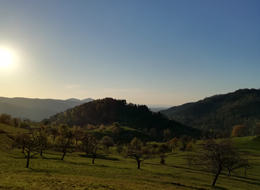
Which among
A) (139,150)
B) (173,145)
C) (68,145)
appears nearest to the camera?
(139,150)

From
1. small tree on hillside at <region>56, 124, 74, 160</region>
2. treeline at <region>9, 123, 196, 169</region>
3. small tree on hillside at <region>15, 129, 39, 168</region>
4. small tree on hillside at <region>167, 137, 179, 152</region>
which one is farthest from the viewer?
small tree on hillside at <region>167, 137, 179, 152</region>

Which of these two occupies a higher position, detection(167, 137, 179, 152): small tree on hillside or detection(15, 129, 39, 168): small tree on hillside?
detection(15, 129, 39, 168): small tree on hillside

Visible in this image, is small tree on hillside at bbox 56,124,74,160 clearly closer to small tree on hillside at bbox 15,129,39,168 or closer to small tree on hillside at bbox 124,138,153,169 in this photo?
small tree on hillside at bbox 15,129,39,168

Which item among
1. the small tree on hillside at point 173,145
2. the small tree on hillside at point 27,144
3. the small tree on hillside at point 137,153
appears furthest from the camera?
the small tree on hillside at point 173,145

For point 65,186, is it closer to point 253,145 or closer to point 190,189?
point 190,189

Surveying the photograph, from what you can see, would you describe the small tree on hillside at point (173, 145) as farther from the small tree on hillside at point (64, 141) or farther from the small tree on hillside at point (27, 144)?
the small tree on hillside at point (27, 144)

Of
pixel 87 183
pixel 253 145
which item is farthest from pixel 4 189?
pixel 253 145

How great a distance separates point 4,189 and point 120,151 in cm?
9206

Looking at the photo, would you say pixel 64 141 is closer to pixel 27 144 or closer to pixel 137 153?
pixel 27 144

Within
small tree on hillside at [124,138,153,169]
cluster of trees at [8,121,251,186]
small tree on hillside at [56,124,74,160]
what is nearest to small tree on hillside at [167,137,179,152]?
cluster of trees at [8,121,251,186]

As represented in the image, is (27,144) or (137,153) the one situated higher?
(27,144)

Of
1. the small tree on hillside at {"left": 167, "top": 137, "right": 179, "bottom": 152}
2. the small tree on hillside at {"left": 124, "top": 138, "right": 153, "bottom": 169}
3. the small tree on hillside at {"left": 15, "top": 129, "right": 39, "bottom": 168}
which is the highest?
the small tree on hillside at {"left": 15, "top": 129, "right": 39, "bottom": 168}

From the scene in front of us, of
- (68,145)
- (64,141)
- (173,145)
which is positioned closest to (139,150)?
(68,145)

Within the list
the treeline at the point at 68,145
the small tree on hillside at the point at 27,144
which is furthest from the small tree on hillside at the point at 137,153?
the small tree on hillside at the point at 27,144
